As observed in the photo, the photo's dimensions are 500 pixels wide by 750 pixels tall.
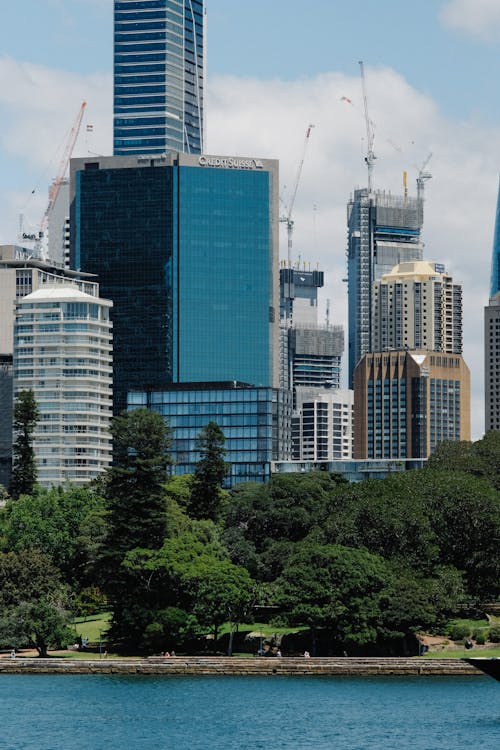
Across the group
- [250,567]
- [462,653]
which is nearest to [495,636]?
[462,653]

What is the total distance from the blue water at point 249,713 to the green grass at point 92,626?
2213 cm

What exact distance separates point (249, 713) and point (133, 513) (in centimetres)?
5081

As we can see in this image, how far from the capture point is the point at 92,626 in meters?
178

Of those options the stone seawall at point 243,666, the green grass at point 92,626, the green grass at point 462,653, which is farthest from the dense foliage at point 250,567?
the stone seawall at point 243,666

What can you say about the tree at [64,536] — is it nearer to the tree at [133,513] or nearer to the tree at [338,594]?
the tree at [133,513]

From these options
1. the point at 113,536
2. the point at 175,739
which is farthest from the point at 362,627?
the point at 175,739

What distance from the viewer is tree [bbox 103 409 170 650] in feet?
536

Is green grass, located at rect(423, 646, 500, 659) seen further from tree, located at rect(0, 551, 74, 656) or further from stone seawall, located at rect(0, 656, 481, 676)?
tree, located at rect(0, 551, 74, 656)

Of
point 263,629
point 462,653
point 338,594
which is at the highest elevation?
point 338,594

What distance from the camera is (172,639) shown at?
160m

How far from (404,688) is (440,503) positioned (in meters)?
36.8

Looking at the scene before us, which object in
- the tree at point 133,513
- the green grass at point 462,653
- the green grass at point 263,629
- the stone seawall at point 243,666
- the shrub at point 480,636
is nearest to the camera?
the stone seawall at point 243,666

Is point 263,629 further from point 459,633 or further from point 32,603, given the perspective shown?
point 32,603

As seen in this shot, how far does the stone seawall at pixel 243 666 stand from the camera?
14850 cm
